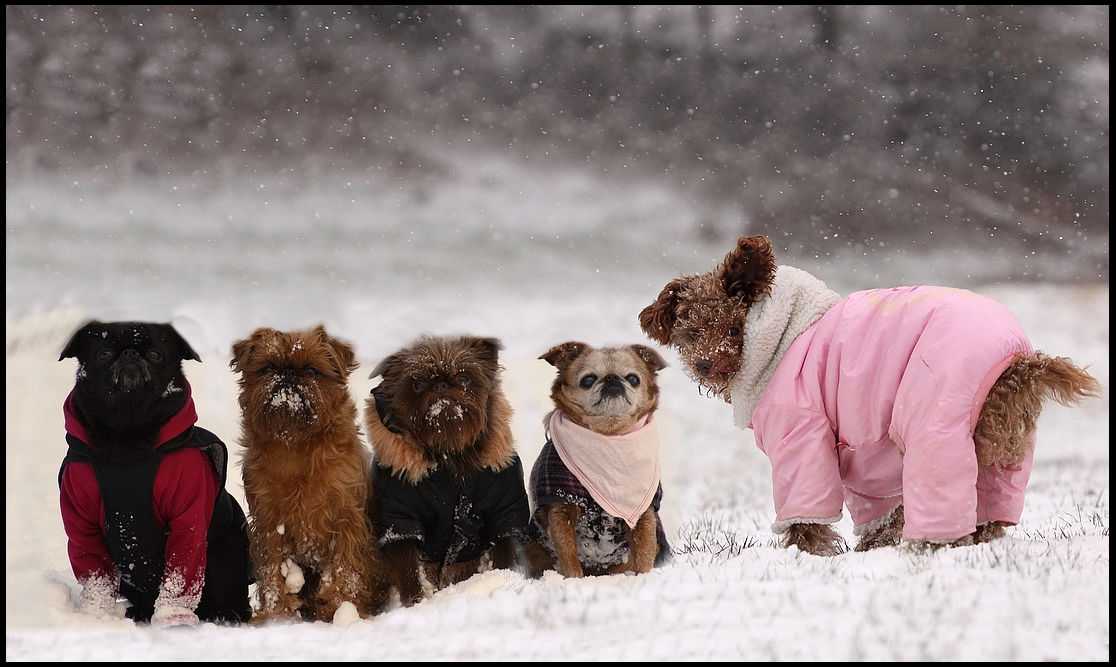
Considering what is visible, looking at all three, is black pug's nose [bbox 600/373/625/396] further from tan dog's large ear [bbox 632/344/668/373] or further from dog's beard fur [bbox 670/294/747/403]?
dog's beard fur [bbox 670/294/747/403]

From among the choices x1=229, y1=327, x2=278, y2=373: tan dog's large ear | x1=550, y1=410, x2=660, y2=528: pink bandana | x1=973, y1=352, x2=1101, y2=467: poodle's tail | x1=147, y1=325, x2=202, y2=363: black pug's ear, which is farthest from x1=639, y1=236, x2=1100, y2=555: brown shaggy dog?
x1=147, y1=325, x2=202, y2=363: black pug's ear

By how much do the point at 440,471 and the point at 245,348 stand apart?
3.84ft

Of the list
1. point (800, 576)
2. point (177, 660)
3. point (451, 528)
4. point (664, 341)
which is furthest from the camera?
point (664, 341)

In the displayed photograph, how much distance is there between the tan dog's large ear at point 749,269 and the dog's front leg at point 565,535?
1453mm

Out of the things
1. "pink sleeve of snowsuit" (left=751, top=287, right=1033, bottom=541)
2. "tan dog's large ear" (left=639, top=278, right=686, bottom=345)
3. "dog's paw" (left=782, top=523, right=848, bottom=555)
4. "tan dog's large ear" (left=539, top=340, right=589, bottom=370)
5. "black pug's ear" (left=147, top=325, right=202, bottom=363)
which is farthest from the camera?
"tan dog's large ear" (left=539, top=340, right=589, bottom=370)

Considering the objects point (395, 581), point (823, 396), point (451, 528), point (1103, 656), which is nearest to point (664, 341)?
point (823, 396)

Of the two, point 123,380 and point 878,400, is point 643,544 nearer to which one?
point 878,400

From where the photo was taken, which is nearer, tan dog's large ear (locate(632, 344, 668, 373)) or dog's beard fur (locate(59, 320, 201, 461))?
dog's beard fur (locate(59, 320, 201, 461))

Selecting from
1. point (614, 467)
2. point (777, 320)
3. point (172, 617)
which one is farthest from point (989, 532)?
point (172, 617)

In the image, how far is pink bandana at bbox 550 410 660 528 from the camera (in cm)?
459

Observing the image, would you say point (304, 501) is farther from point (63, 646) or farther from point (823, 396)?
point (823, 396)

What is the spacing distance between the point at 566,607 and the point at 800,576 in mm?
1046

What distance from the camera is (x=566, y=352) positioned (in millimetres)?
4891

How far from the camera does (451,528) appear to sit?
4.41m
